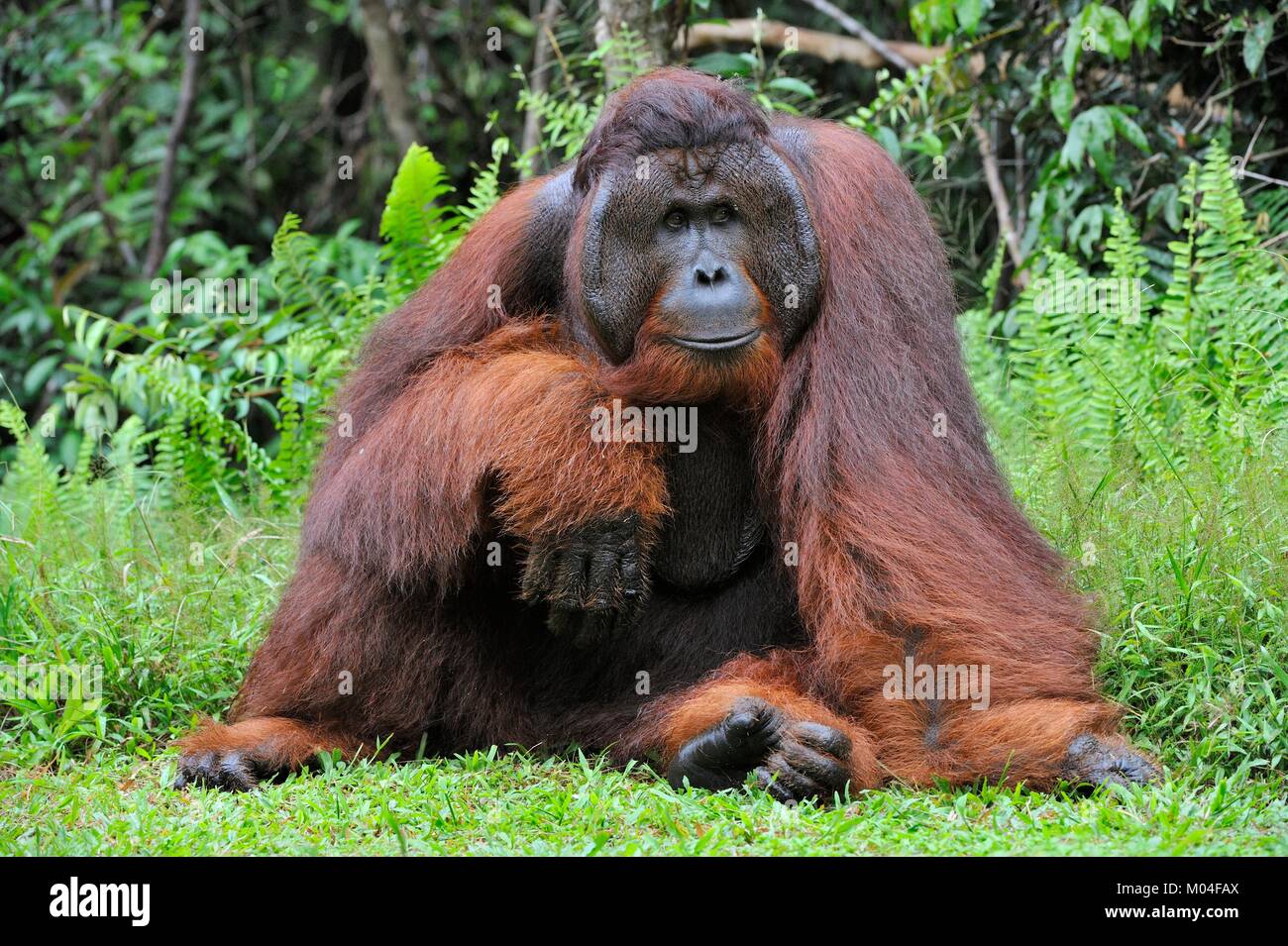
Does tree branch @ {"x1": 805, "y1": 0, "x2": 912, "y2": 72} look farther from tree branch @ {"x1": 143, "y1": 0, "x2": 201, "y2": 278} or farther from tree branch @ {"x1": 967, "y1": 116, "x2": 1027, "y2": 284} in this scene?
tree branch @ {"x1": 143, "y1": 0, "x2": 201, "y2": 278}

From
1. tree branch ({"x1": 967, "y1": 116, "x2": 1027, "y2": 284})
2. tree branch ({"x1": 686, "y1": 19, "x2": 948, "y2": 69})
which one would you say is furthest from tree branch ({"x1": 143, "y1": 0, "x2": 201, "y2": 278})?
tree branch ({"x1": 967, "y1": 116, "x2": 1027, "y2": 284})

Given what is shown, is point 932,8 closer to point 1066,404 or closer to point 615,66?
point 615,66

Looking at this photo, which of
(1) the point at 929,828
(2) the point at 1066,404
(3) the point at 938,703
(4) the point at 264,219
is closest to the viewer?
(1) the point at 929,828

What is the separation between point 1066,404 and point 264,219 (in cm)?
635

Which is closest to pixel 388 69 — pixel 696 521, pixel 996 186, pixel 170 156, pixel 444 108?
pixel 444 108

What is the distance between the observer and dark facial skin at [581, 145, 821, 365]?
3.77 meters

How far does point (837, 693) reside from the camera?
3.56m

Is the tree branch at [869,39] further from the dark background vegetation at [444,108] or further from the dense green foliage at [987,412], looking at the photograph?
the dense green foliage at [987,412]

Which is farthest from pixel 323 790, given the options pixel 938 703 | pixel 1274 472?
pixel 1274 472

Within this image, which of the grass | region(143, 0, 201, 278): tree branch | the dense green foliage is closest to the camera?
the grass

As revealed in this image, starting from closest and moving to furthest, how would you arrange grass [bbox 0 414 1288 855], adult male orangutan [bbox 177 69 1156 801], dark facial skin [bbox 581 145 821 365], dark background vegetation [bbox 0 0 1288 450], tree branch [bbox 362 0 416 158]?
grass [bbox 0 414 1288 855]
adult male orangutan [bbox 177 69 1156 801]
dark facial skin [bbox 581 145 821 365]
dark background vegetation [bbox 0 0 1288 450]
tree branch [bbox 362 0 416 158]

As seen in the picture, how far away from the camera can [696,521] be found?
3.92m

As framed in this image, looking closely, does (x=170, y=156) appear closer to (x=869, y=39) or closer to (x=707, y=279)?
(x=869, y=39)

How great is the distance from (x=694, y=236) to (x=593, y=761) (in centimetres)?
136
